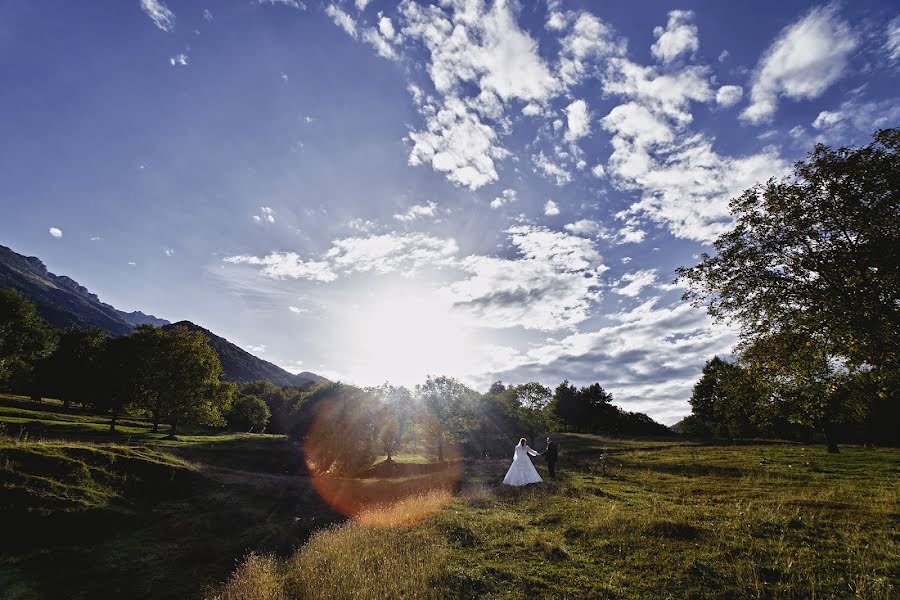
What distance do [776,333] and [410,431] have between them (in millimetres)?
49629

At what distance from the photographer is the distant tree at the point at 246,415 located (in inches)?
3846

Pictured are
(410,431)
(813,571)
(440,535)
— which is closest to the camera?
(813,571)

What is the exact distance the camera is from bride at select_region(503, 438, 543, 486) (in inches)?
1045

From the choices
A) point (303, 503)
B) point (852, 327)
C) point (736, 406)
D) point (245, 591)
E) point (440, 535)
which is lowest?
point (303, 503)

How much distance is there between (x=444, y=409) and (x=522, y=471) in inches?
1379

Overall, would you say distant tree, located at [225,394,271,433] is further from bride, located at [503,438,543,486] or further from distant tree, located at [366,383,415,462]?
bride, located at [503,438,543,486]

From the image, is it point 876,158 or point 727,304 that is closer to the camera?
point 876,158

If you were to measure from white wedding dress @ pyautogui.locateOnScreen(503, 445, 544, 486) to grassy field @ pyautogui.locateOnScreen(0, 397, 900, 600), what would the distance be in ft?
5.67

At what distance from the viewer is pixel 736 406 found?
19.2 metres

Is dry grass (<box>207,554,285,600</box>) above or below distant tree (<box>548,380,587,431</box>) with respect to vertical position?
below

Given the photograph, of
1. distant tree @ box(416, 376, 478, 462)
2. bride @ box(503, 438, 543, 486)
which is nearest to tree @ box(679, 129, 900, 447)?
bride @ box(503, 438, 543, 486)

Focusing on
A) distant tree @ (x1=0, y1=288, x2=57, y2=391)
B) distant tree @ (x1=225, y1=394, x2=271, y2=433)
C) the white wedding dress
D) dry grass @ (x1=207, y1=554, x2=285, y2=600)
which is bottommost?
distant tree @ (x1=225, y1=394, x2=271, y2=433)

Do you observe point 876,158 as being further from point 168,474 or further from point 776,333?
point 168,474

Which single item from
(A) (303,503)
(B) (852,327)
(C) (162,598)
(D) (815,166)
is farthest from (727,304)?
(A) (303,503)
